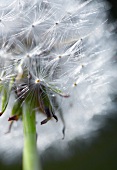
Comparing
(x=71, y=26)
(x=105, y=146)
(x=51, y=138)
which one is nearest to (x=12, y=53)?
(x=71, y=26)

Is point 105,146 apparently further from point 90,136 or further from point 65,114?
point 65,114

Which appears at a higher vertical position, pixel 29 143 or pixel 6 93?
pixel 6 93

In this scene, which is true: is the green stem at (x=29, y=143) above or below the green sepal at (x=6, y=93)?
below

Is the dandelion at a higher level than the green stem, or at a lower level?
higher

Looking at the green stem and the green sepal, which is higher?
the green sepal

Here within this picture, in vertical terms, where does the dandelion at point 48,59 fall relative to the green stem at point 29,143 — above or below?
above

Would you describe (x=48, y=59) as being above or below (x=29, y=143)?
above
